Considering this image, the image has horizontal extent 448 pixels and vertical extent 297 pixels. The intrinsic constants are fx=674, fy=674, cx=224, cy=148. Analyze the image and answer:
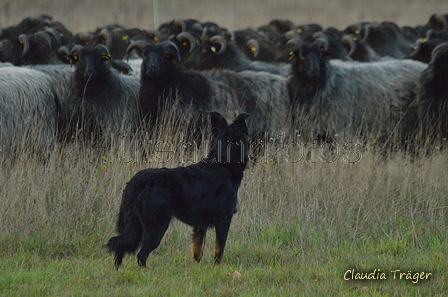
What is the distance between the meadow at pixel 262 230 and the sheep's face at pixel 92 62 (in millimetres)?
1205

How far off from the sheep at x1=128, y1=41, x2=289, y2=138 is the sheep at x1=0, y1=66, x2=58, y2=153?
1.37 m

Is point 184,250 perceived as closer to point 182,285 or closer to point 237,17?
point 182,285

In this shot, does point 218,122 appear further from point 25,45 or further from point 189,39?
point 189,39

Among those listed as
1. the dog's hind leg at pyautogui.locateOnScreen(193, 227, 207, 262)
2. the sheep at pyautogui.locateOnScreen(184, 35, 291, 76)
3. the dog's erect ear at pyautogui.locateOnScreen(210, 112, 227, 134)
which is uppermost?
the dog's erect ear at pyautogui.locateOnScreen(210, 112, 227, 134)

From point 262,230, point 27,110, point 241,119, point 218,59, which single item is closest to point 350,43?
point 218,59

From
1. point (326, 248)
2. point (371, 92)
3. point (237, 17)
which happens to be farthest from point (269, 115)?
point (237, 17)

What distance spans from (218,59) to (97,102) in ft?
14.8

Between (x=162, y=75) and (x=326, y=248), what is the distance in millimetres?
5149

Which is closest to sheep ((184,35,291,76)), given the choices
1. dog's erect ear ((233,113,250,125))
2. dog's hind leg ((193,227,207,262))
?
dog's erect ear ((233,113,250,125))

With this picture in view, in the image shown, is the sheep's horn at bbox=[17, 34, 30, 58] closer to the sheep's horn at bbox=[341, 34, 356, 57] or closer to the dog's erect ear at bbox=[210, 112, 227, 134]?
the sheep's horn at bbox=[341, 34, 356, 57]

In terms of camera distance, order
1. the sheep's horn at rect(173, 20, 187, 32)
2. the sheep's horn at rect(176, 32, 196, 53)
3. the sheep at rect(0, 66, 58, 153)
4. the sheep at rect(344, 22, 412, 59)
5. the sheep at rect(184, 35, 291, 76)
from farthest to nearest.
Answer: the sheep's horn at rect(173, 20, 187, 32), the sheep at rect(344, 22, 412, 59), the sheep's horn at rect(176, 32, 196, 53), the sheep at rect(184, 35, 291, 76), the sheep at rect(0, 66, 58, 153)

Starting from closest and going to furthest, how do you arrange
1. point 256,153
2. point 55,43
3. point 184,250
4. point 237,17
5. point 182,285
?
point 182,285 → point 184,250 → point 256,153 → point 55,43 → point 237,17

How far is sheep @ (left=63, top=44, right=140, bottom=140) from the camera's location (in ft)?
32.5

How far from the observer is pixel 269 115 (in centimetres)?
1067
